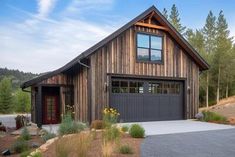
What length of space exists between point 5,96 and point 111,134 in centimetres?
2922

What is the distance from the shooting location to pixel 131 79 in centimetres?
1714

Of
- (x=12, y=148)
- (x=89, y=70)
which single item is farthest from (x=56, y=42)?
(x=12, y=148)

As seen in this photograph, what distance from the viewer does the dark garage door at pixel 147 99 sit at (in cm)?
1667

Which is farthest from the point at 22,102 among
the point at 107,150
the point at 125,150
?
the point at 107,150

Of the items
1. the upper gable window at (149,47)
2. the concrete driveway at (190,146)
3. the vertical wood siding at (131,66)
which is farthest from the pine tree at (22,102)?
the concrete driveway at (190,146)

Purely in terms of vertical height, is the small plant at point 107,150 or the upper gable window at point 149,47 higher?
the upper gable window at point 149,47

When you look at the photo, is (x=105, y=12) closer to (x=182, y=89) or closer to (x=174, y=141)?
(x=182, y=89)

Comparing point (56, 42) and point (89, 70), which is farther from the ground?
point (56, 42)

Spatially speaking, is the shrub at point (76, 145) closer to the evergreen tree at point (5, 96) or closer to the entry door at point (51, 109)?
the entry door at point (51, 109)

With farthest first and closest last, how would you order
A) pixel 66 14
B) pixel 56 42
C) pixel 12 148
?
pixel 56 42
pixel 66 14
pixel 12 148

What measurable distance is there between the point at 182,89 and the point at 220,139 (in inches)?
348

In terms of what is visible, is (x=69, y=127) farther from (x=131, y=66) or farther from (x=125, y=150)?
(x=131, y=66)

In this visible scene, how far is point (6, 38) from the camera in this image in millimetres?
17812

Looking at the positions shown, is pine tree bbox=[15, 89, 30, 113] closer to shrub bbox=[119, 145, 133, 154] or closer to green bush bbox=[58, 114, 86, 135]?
green bush bbox=[58, 114, 86, 135]
